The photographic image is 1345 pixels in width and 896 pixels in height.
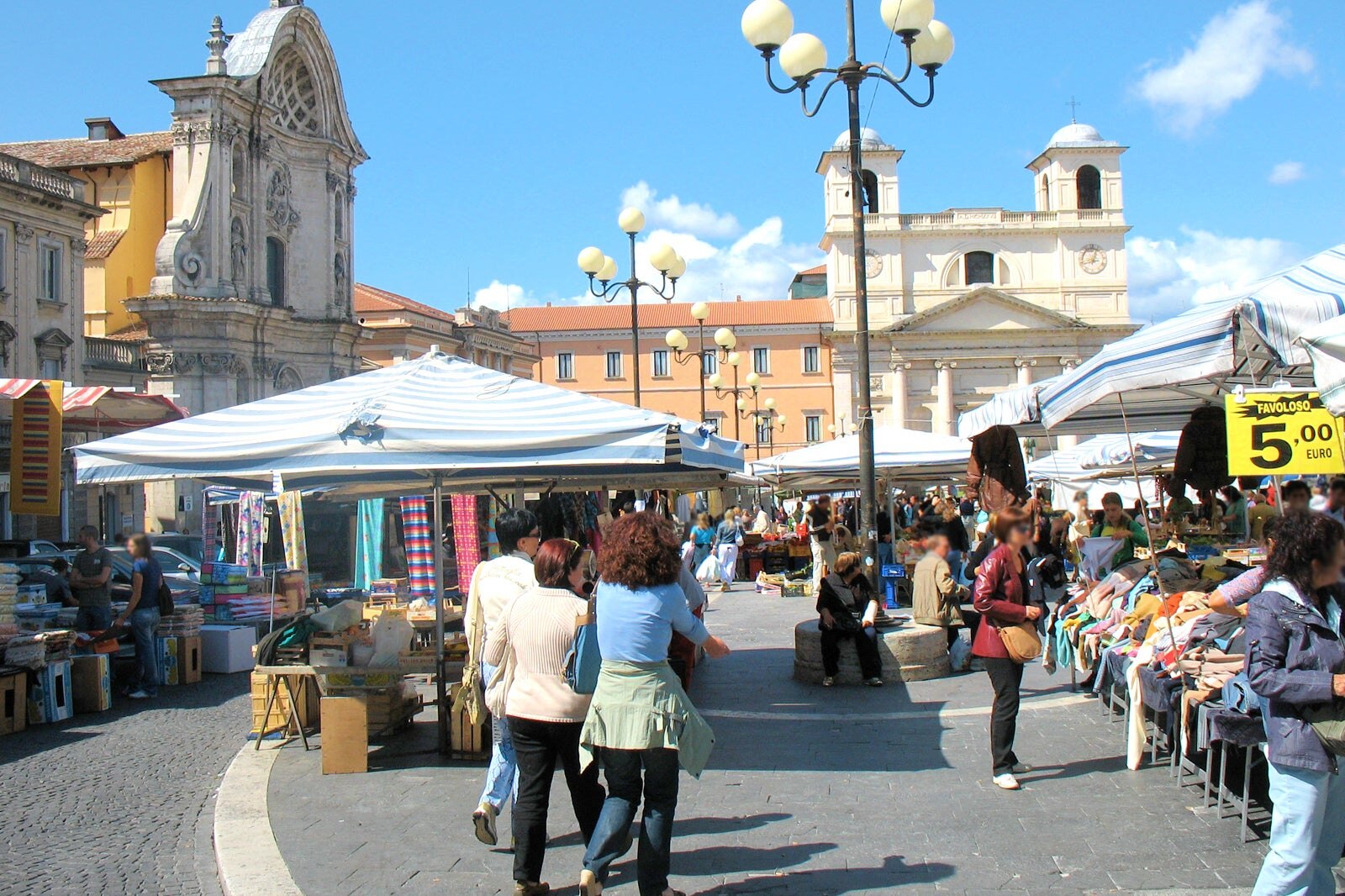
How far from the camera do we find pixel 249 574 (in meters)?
15.9

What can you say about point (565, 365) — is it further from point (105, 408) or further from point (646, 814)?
point (646, 814)

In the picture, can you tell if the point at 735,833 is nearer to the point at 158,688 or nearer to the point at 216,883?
the point at 216,883

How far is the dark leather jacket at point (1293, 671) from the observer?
156 inches

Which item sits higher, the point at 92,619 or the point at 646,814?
the point at 92,619

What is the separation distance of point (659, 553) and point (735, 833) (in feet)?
6.21

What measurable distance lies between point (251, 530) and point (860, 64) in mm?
9457

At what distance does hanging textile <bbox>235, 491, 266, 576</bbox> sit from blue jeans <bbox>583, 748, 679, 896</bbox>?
391 inches

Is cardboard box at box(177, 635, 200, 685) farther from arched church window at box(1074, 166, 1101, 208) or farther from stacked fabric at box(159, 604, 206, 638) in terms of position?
arched church window at box(1074, 166, 1101, 208)

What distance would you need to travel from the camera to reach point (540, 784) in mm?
4848

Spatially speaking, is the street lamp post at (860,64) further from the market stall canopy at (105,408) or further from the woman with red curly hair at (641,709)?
the market stall canopy at (105,408)

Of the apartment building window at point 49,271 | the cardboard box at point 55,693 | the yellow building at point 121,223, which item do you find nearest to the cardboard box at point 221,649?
the cardboard box at point 55,693

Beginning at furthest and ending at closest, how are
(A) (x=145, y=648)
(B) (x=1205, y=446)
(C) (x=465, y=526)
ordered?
(C) (x=465, y=526), (A) (x=145, y=648), (B) (x=1205, y=446)

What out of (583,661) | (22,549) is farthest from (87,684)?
(22,549)

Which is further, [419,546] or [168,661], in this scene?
[419,546]
